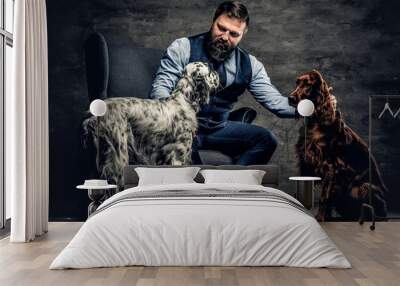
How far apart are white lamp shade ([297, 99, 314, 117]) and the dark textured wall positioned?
0.41 meters

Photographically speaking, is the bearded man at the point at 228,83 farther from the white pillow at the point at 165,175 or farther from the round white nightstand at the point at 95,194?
the round white nightstand at the point at 95,194

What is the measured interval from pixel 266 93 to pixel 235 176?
1420 mm

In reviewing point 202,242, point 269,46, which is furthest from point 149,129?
point 202,242

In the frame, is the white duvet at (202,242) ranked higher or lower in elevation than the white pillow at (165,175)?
lower

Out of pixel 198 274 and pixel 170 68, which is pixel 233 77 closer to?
pixel 170 68

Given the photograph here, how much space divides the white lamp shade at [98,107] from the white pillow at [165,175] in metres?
0.88

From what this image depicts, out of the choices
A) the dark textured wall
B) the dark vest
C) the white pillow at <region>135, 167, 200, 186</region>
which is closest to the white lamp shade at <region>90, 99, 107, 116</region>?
the dark textured wall

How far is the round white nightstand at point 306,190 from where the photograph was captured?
24.0 ft

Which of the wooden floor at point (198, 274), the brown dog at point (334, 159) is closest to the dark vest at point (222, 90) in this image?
the brown dog at point (334, 159)

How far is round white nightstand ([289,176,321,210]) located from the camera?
7.31 meters

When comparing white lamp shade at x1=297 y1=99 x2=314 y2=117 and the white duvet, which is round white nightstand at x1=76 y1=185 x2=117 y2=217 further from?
white lamp shade at x1=297 y1=99 x2=314 y2=117

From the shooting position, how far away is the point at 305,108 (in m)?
7.36

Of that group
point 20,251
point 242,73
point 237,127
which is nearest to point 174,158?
point 237,127

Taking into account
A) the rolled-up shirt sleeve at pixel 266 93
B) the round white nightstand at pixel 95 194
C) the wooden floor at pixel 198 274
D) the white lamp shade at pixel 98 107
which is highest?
the rolled-up shirt sleeve at pixel 266 93
